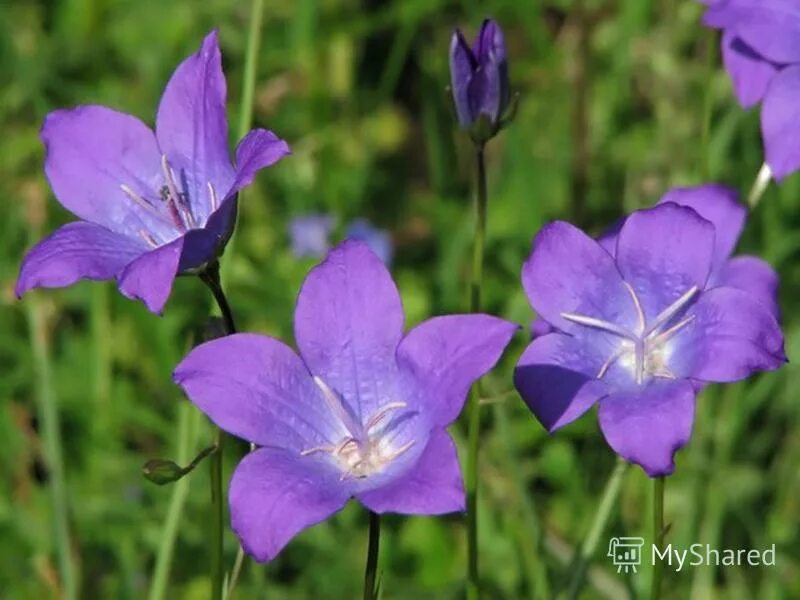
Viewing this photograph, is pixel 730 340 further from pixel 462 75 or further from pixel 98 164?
pixel 98 164

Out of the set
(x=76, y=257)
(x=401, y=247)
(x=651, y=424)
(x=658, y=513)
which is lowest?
(x=401, y=247)

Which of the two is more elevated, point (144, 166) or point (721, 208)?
point (144, 166)

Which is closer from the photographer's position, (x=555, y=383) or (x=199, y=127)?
(x=555, y=383)

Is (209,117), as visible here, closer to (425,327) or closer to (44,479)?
(425,327)

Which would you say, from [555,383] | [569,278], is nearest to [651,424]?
[555,383]

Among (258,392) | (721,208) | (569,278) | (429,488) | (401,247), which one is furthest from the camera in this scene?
(401,247)

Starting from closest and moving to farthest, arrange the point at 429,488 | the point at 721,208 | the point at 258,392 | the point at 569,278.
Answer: the point at 429,488 → the point at 258,392 → the point at 569,278 → the point at 721,208
